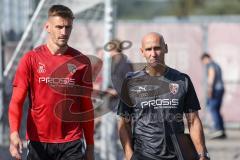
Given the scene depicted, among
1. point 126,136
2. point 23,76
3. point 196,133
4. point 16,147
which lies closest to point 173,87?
point 196,133

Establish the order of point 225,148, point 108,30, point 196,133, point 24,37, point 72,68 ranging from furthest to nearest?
point 225,148
point 24,37
point 108,30
point 72,68
point 196,133

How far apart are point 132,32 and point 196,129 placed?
1637 centimetres

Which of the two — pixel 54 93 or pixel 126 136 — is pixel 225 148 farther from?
pixel 54 93

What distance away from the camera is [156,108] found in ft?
22.7

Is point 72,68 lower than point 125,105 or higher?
higher

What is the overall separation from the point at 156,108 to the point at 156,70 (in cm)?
31

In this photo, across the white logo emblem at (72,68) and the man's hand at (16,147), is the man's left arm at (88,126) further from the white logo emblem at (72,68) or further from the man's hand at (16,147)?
the man's hand at (16,147)

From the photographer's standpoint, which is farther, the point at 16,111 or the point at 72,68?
the point at 72,68

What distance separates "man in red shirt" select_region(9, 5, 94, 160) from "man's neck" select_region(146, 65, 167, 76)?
0.65 meters

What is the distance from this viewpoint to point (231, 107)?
22953 mm

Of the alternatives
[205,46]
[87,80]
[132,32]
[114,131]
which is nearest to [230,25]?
[205,46]

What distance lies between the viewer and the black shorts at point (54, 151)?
23.6 ft

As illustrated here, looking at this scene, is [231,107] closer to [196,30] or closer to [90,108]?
[196,30]

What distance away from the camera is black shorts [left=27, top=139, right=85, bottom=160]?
718 centimetres
